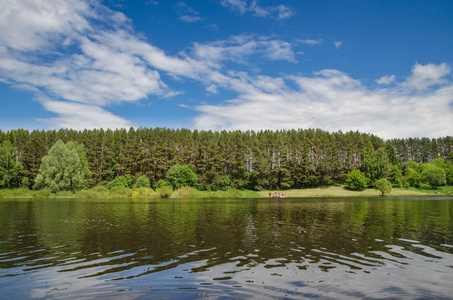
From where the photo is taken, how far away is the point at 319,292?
7.58 m

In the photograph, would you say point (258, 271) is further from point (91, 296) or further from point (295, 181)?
point (295, 181)

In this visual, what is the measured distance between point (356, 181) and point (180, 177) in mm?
63049

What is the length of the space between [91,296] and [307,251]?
30.1ft

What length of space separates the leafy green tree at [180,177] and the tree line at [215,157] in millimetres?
→ 9062

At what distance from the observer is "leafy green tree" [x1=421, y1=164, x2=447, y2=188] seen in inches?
3937

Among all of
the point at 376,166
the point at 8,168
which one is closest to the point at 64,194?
the point at 8,168

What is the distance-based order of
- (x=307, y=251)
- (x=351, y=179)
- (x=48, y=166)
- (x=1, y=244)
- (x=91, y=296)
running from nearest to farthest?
(x=91, y=296)
(x=307, y=251)
(x=1, y=244)
(x=48, y=166)
(x=351, y=179)

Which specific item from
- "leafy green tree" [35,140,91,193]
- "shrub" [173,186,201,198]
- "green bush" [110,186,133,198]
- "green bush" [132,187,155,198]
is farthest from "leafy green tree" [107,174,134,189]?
"shrub" [173,186,201,198]

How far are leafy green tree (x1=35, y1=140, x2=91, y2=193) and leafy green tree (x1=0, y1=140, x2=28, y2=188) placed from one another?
73.8 ft

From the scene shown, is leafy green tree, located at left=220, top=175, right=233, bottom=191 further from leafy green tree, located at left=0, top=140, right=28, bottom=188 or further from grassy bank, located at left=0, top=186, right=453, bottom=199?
leafy green tree, located at left=0, top=140, right=28, bottom=188

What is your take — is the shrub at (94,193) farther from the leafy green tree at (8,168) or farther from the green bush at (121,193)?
the leafy green tree at (8,168)

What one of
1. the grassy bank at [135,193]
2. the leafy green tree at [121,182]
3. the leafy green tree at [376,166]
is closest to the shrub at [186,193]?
the grassy bank at [135,193]

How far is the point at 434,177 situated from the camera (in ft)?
329

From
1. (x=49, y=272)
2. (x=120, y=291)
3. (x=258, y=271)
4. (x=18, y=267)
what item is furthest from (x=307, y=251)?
(x=18, y=267)
